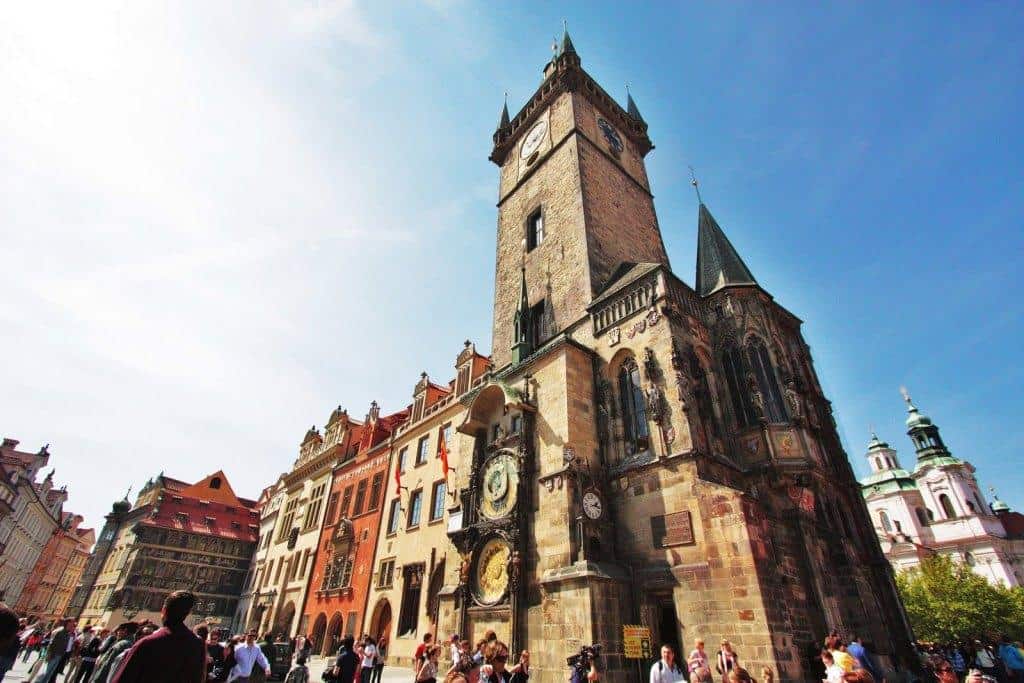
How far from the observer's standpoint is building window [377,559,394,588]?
24.7 metres

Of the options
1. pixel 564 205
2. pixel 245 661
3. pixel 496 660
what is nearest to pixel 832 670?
pixel 496 660

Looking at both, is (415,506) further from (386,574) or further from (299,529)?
(299,529)

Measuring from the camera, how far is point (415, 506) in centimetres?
2572

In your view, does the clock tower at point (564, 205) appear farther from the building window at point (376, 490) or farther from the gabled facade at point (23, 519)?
the gabled facade at point (23, 519)

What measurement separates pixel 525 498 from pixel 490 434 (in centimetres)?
398

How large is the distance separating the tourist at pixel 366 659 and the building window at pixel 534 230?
18.5 meters

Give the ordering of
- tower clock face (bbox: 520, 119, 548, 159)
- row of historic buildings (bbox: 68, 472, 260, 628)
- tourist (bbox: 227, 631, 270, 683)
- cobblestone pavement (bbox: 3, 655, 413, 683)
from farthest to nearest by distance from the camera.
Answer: row of historic buildings (bbox: 68, 472, 260, 628), tower clock face (bbox: 520, 119, 548, 159), cobblestone pavement (bbox: 3, 655, 413, 683), tourist (bbox: 227, 631, 270, 683)

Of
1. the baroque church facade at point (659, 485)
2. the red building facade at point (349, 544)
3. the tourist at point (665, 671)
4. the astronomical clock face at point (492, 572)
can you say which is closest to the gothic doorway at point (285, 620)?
the red building facade at point (349, 544)

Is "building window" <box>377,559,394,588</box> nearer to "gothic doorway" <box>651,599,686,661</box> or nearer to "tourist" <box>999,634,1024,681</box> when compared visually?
→ "gothic doorway" <box>651,599,686,661</box>

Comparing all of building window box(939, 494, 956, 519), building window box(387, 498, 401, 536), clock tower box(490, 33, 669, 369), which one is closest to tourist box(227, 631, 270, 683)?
clock tower box(490, 33, 669, 369)

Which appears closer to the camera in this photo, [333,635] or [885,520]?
[333,635]

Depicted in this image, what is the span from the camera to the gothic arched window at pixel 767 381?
15.5 meters

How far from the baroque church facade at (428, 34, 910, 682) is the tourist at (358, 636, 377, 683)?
3.86 m

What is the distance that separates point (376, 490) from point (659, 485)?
812 inches
